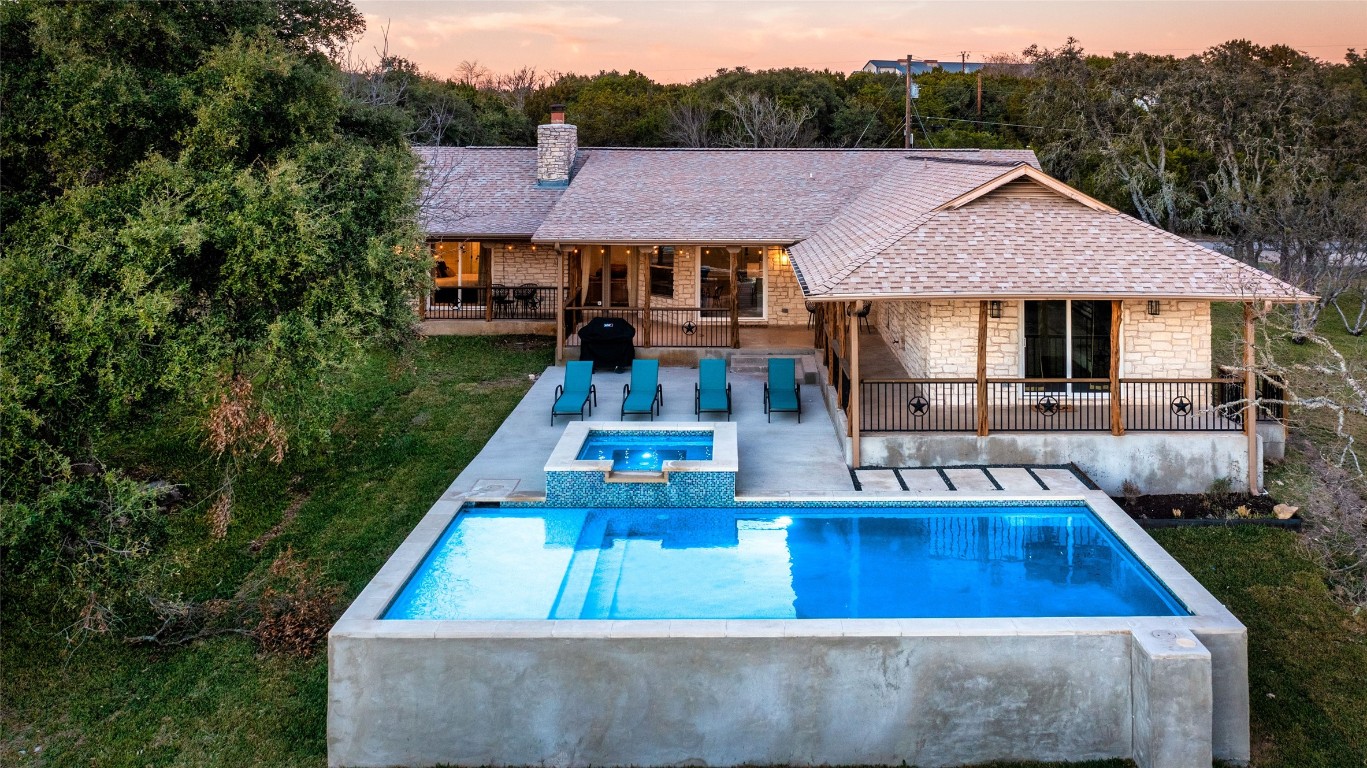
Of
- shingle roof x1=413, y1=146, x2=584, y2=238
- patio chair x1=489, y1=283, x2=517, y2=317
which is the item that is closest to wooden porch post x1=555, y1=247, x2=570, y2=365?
shingle roof x1=413, y1=146, x2=584, y2=238

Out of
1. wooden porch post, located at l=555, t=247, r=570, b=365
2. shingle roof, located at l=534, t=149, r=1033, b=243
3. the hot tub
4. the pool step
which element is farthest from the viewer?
shingle roof, located at l=534, t=149, r=1033, b=243

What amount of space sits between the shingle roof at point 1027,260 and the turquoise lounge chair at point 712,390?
8.22 ft

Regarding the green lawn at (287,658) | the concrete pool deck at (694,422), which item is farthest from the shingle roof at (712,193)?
the green lawn at (287,658)

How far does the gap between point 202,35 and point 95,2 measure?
143 cm

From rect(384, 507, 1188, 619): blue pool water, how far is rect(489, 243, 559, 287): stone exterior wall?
1500 cm

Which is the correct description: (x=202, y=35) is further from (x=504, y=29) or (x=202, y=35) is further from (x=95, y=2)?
(x=504, y=29)

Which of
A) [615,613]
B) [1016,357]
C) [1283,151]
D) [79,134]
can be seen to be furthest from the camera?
[1283,151]

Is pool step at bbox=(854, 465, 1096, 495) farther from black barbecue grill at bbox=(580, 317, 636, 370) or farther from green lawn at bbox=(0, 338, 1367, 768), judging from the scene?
black barbecue grill at bbox=(580, 317, 636, 370)

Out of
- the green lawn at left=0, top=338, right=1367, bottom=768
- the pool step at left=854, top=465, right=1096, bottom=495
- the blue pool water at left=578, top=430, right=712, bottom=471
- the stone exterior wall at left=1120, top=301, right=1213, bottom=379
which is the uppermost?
the stone exterior wall at left=1120, top=301, right=1213, bottom=379

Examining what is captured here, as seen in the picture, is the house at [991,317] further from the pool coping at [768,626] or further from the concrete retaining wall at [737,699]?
the concrete retaining wall at [737,699]

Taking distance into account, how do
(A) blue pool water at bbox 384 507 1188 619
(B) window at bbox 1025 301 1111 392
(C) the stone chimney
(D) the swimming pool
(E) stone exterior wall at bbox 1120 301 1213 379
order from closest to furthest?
(D) the swimming pool
(A) blue pool water at bbox 384 507 1188 619
(E) stone exterior wall at bbox 1120 301 1213 379
(B) window at bbox 1025 301 1111 392
(C) the stone chimney

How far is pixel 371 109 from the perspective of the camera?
16.8 meters

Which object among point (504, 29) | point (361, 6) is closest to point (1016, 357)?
point (361, 6)

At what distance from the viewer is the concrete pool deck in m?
13.7
